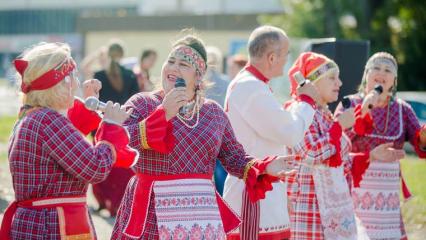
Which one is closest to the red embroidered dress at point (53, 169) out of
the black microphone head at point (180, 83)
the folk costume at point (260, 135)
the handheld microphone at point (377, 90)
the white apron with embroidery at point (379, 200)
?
the black microphone head at point (180, 83)

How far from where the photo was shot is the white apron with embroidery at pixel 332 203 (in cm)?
600

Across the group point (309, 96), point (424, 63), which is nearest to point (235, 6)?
point (424, 63)

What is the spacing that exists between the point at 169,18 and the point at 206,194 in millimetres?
33104

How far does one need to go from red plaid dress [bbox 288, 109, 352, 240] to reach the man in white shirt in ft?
1.19

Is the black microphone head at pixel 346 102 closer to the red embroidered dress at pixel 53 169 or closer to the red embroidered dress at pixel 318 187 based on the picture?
the red embroidered dress at pixel 318 187

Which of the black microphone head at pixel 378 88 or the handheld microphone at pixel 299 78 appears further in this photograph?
the black microphone head at pixel 378 88

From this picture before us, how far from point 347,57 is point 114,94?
2.81m

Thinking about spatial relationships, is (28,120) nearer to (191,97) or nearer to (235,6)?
(191,97)

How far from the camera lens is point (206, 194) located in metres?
4.64

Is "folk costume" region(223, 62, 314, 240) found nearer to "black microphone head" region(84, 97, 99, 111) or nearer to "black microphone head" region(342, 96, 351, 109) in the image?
"black microphone head" region(342, 96, 351, 109)

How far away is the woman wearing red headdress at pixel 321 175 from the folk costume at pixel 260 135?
42cm

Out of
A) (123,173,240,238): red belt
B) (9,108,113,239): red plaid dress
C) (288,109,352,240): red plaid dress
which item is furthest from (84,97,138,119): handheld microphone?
(288,109,352,240): red plaid dress

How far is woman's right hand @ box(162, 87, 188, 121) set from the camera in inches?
172

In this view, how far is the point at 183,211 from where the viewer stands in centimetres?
456
